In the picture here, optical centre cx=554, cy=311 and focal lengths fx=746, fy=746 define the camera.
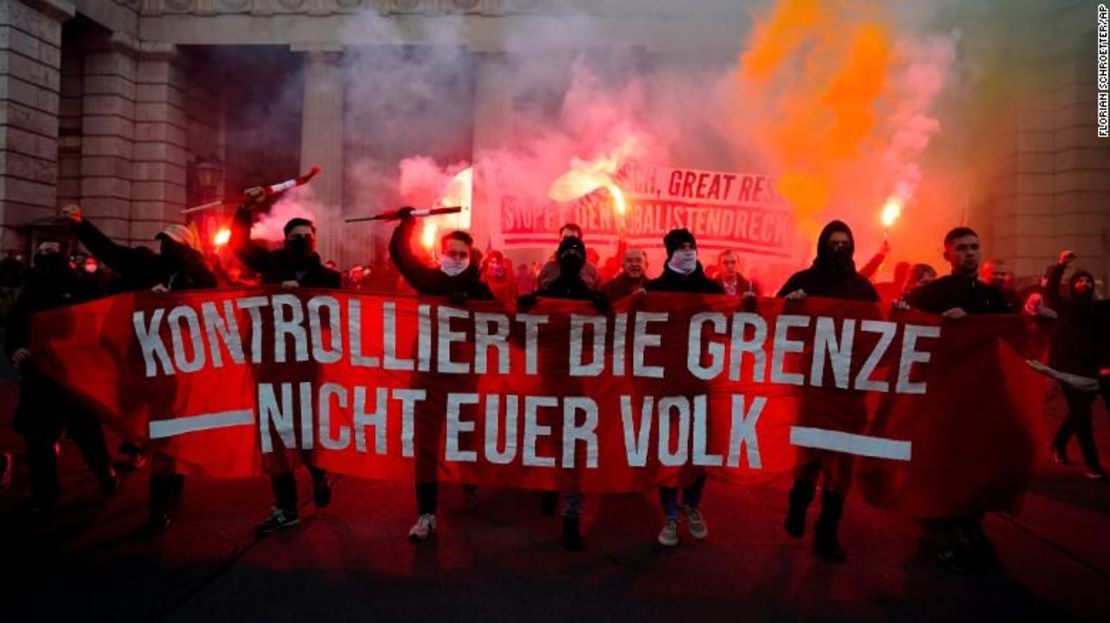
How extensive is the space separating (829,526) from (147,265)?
13.8 feet

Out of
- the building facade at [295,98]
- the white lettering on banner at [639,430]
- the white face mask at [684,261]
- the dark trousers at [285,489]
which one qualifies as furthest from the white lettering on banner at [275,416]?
the building facade at [295,98]

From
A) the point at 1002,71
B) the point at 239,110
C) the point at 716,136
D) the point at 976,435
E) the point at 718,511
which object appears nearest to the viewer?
the point at 976,435

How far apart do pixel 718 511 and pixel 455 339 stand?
6.41 feet

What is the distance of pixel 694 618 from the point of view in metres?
3.03

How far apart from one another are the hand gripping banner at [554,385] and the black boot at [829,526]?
154 mm

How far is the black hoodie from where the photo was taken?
4078 millimetres

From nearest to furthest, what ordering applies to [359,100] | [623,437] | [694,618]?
[694,618]
[623,437]
[359,100]

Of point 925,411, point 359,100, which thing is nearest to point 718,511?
point 925,411

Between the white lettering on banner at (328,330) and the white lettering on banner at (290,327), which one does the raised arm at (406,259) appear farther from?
the white lettering on banner at (290,327)

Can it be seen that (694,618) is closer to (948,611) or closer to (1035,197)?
(948,611)

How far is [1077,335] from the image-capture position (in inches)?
229

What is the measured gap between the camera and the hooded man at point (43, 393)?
14.6ft

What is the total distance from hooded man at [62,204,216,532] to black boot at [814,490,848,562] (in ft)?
11.5

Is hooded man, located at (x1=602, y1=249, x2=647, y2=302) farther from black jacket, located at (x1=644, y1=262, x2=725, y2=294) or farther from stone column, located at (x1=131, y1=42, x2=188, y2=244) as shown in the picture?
stone column, located at (x1=131, y1=42, x2=188, y2=244)
